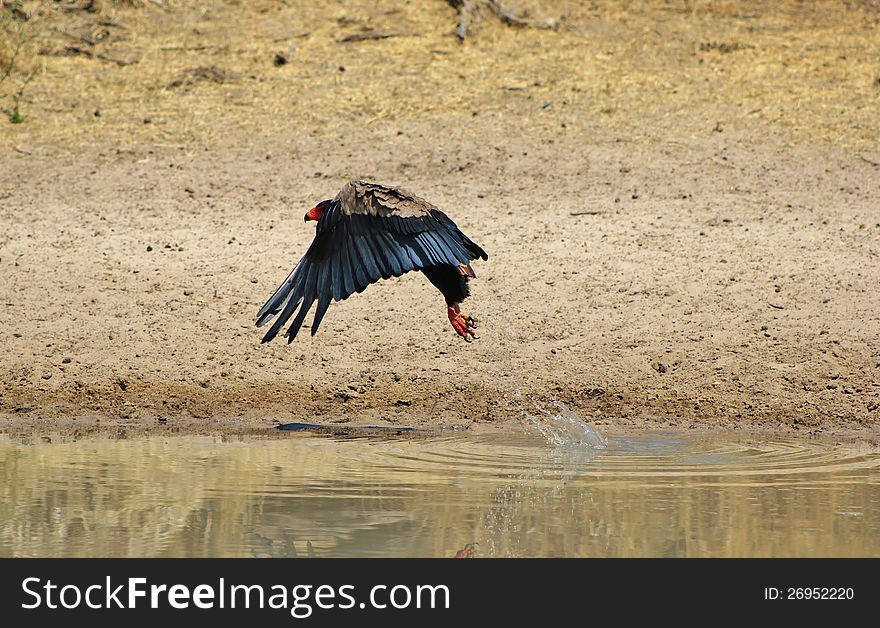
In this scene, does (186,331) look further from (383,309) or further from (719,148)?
(719,148)

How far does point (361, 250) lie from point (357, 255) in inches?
1.3

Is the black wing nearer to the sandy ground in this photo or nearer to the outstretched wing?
the outstretched wing

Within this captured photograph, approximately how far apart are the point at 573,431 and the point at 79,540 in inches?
129

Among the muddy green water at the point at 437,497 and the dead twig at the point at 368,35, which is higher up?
the dead twig at the point at 368,35

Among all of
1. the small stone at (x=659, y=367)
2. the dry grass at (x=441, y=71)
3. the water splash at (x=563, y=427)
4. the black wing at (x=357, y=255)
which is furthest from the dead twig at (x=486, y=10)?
the black wing at (x=357, y=255)

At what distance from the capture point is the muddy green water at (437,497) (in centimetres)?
519

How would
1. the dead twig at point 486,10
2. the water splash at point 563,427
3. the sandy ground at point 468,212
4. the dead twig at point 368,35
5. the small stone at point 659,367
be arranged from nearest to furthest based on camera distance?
1. the water splash at point 563,427
2. the sandy ground at point 468,212
3. the small stone at point 659,367
4. the dead twig at point 368,35
5. the dead twig at point 486,10

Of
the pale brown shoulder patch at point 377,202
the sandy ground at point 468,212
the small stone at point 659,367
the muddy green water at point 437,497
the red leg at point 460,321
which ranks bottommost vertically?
the muddy green water at point 437,497

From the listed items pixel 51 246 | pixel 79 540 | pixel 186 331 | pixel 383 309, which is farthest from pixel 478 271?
pixel 79 540

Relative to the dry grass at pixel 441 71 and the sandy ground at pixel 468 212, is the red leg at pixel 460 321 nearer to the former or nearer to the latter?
the sandy ground at pixel 468 212

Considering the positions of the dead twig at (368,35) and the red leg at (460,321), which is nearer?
the red leg at (460,321)

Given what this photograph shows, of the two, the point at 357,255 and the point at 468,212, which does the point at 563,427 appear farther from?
the point at 468,212

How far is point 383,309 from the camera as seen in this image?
9.28 meters
